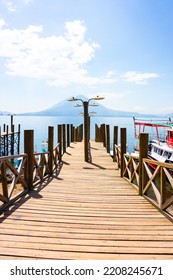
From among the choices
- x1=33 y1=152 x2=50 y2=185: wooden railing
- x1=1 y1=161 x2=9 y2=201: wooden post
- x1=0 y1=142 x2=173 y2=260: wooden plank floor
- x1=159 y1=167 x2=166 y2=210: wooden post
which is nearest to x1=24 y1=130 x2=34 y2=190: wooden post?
x1=33 y1=152 x2=50 y2=185: wooden railing

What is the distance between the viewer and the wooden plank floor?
3244mm

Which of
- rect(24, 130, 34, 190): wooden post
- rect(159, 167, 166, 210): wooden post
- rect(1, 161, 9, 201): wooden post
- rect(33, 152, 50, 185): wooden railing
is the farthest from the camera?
rect(33, 152, 50, 185): wooden railing

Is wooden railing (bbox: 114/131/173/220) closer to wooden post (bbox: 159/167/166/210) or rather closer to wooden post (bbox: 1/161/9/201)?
wooden post (bbox: 159/167/166/210)

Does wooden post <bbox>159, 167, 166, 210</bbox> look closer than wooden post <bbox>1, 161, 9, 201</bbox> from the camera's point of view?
Yes

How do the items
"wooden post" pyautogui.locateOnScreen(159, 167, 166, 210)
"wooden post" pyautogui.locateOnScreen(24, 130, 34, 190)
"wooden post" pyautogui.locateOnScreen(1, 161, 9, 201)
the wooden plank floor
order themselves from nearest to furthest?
the wooden plank floor, "wooden post" pyautogui.locateOnScreen(159, 167, 166, 210), "wooden post" pyautogui.locateOnScreen(1, 161, 9, 201), "wooden post" pyautogui.locateOnScreen(24, 130, 34, 190)

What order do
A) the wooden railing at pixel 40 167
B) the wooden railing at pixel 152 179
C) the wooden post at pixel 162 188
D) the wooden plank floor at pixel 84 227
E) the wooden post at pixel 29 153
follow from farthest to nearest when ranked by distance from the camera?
the wooden railing at pixel 40 167 < the wooden post at pixel 29 153 < the wooden post at pixel 162 188 < the wooden railing at pixel 152 179 < the wooden plank floor at pixel 84 227

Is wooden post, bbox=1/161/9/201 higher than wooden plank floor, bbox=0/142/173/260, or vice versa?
wooden post, bbox=1/161/9/201

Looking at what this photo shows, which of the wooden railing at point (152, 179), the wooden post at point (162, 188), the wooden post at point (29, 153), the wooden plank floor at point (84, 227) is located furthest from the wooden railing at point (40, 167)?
the wooden post at point (162, 188)

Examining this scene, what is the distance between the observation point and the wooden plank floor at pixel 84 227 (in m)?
3.24

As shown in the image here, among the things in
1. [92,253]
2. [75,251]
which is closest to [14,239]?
[75,251]

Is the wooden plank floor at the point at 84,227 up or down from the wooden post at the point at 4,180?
down

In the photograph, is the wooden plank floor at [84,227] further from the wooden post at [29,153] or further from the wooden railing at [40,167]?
the wooden railing at [40,167]

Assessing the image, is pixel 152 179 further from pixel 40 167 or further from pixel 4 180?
pixel 40 167

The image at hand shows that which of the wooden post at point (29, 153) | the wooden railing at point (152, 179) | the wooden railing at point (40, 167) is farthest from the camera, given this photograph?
the wooden railing at point (40, 167)
